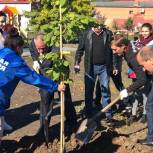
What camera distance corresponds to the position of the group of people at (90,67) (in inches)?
215

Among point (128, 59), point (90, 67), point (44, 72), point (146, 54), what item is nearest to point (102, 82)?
point (90, 67)

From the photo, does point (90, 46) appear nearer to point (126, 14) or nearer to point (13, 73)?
point (13, 73)

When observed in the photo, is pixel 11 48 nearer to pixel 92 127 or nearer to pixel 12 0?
pixel 92 127

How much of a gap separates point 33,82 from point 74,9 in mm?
1084

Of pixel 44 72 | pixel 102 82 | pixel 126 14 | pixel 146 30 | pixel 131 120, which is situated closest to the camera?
pixel 44 72

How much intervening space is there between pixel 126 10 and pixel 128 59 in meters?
59.4

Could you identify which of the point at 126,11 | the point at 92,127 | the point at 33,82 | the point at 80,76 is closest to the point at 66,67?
the point at 33,82

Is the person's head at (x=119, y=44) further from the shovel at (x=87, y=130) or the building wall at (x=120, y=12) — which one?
the building wall at (x=120, y=12)

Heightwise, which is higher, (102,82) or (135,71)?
(135,71)

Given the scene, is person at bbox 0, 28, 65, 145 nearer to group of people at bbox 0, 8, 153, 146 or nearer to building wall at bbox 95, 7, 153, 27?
group of people at bbox 0, 8, 153, 146

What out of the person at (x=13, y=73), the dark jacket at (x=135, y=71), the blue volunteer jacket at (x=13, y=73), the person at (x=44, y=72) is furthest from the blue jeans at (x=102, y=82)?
the blue volunteer jacket at (x=13, y=73)

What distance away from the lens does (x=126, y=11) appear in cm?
6575

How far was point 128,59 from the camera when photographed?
7.36 m

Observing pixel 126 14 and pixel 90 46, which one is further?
pixel 126 14
